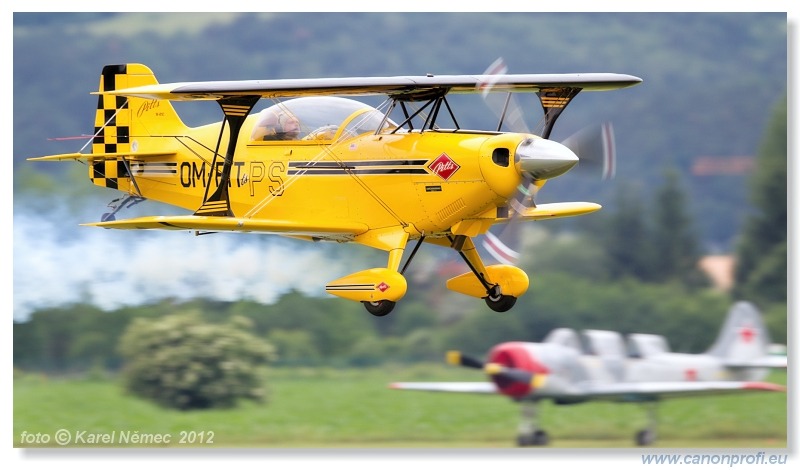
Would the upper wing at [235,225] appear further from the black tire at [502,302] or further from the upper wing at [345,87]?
the black tire at [502,302]

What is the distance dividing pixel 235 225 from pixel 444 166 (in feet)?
7.98

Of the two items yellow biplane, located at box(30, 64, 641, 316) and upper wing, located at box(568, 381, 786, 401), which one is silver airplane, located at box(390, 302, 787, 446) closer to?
upper wing, located at box(568, 381, 786, 401)

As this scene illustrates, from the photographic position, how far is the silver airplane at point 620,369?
32.0 meters

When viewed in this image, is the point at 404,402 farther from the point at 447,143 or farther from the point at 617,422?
the point at 447,143

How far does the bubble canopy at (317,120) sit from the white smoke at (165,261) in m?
15.9

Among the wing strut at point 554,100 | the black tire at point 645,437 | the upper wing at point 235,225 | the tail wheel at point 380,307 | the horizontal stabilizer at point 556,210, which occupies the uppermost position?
the wing strut at point 554,100

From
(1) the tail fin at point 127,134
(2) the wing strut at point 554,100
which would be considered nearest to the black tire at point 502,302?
(2) the wing strut at point 554,100

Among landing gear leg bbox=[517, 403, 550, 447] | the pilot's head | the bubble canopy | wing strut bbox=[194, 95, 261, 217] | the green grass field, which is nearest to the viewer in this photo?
wing strut bbox=[194, 95, 261, 217]

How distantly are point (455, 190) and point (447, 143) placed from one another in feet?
1.79

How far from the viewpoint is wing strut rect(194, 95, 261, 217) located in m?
16.4

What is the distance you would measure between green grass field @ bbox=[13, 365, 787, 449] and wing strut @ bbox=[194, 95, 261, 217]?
21.0 m

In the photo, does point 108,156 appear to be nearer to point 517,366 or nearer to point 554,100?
point 554,100

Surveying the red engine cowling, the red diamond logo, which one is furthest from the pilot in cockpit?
the red diamond logo

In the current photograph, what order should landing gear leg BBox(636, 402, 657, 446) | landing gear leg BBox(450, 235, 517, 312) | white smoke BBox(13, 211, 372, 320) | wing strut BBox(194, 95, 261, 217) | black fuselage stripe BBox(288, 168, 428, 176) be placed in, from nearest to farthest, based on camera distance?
black fuselage stripe BBox(288, 168, 428, 176) < wing strut BBox(194, 95, 261, 217) < landing gear leg BBox(450, 235, 517, 312) < white smoke BBox(13, 211, 372, 320) < landing gear leg BBox(636, 402, 657, 446)
